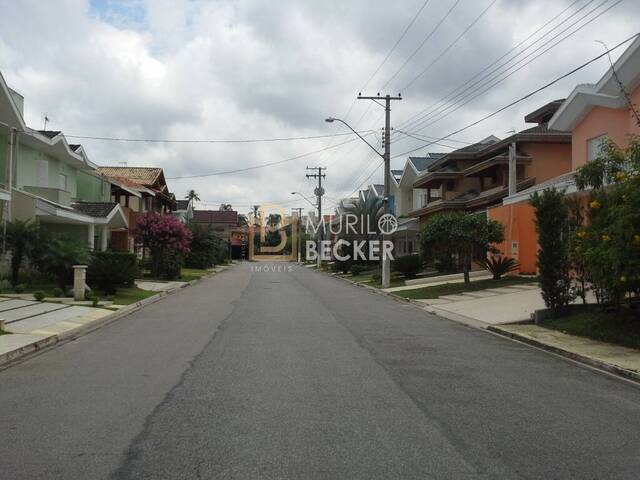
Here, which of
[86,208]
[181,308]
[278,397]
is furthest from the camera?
[86,208]

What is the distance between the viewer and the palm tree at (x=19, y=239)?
73.5 ft

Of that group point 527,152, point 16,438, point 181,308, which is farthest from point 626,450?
point 527,152

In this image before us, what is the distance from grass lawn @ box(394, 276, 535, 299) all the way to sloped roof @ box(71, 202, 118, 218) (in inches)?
613

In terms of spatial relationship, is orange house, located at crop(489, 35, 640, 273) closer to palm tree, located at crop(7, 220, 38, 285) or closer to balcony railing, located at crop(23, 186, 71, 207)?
palm tree, located at crop(7, 220, 38, 285)

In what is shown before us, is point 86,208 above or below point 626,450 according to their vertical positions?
above

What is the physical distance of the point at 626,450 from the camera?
5910mm

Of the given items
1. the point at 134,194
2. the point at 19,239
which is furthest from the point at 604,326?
the point at 134,194

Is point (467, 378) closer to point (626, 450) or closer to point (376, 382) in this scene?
point (376, 382)

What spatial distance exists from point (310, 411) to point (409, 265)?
29.1 metres

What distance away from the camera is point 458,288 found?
2683 centimetres

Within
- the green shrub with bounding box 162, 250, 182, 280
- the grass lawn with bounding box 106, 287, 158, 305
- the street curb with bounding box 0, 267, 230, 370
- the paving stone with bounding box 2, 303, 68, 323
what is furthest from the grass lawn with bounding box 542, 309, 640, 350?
the green shrub with bounding box 162, 250, 182, 280

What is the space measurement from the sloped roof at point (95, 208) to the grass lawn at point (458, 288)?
1557 cm

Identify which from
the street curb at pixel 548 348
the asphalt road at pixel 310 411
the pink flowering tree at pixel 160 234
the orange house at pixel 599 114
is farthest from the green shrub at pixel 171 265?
the asphalt road at pixel 310 411

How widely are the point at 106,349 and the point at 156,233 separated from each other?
75.7 ft
